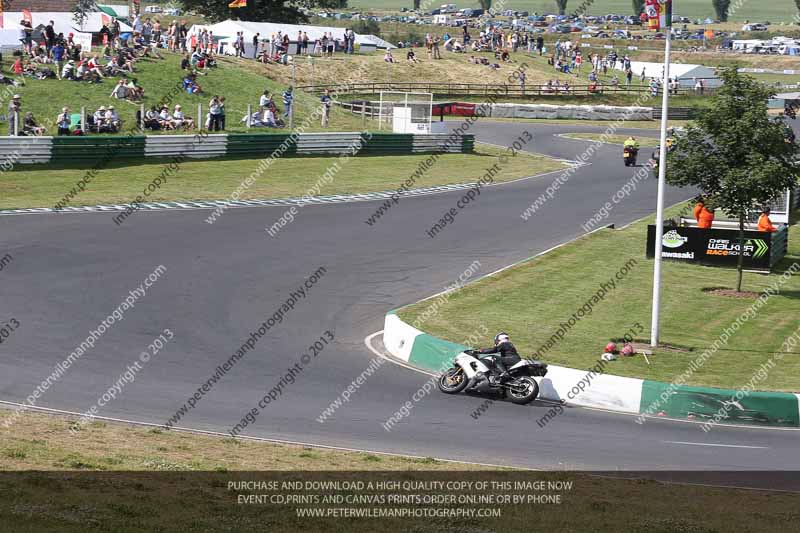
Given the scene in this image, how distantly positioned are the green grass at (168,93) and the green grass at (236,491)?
93.8 ft

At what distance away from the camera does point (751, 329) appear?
23.6m

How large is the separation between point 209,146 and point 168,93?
6.02 metres

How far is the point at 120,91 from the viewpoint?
43.7 meters

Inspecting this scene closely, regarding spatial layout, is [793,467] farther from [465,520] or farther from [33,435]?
[33,435]

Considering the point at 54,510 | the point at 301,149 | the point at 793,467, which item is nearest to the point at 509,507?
the point at 54,510

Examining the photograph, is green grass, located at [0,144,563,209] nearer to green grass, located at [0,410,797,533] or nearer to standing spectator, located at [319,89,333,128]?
standing spectator, located at [319,89,333,128]

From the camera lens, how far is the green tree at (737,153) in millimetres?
24562

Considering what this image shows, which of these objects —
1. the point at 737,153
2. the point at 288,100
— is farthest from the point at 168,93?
the point at 737,153

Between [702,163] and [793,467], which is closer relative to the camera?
[793,467]

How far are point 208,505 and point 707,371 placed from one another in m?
12.6

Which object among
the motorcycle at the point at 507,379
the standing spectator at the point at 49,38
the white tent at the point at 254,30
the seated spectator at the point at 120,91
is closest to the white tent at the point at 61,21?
the standing spectator at the point at 49,38

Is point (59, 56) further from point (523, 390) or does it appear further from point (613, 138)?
point (523, 390)

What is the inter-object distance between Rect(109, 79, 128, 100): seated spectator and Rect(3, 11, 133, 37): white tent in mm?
10963

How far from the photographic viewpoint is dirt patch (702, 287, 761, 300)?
26859mm
